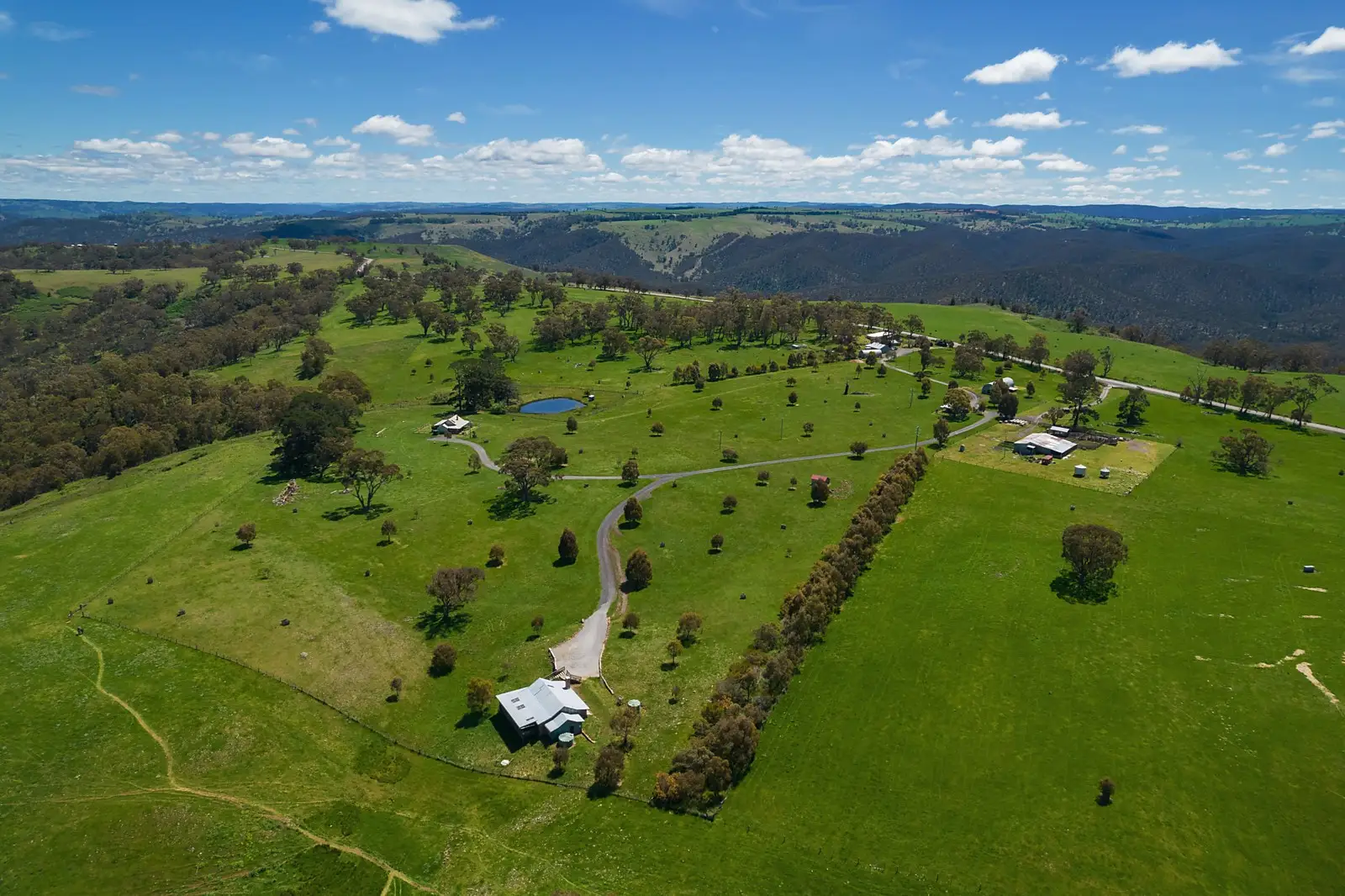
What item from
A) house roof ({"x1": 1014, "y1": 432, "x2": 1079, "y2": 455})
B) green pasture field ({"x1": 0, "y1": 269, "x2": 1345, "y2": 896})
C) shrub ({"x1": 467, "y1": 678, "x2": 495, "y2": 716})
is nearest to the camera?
green pasture field ({"x1": 0, "y1": 269, "x2": 1345, "y2": 896})

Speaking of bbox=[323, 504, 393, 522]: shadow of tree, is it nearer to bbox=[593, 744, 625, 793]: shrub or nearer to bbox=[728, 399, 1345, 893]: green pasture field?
bbox=[593, 744, 625, 793]: shrub

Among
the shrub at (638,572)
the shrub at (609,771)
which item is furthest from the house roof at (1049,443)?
the shrub at (609,771)

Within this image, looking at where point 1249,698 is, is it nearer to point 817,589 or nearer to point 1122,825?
point 1122,825

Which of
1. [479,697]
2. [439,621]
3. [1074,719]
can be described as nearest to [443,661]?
[479,697]

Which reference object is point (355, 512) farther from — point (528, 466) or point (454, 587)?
point (454, 587)

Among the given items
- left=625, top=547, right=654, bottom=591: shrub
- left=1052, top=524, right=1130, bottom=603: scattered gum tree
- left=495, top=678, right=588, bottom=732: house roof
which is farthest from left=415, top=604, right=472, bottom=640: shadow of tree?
left=1052, top=524, right=1130, bottom=603: scattered gum tree

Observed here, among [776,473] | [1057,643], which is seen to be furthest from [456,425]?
[1057,643]
